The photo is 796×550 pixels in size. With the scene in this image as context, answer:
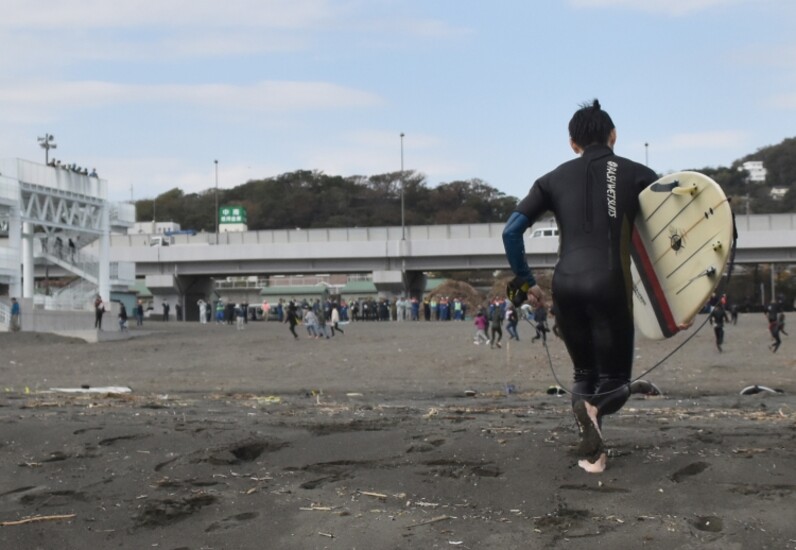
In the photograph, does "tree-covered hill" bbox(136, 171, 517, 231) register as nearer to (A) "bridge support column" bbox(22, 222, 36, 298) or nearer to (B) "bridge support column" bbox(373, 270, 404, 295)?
(B) "bridge support column" bbox(373, 270, 404, 295)

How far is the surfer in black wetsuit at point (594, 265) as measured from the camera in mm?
5734

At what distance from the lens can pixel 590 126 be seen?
6.11 metres

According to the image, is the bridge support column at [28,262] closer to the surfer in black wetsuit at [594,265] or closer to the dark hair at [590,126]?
the dark hair at [590,126]

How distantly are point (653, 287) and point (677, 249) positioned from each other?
0.28m

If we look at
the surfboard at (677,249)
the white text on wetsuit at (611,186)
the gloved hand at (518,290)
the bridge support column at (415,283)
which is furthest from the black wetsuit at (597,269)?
the bridge support column at (415,283)

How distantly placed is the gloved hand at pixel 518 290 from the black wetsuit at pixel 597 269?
0.27 metres

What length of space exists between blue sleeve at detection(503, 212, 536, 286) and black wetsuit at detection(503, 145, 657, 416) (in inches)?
1.0

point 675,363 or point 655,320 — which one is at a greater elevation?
point 655,320

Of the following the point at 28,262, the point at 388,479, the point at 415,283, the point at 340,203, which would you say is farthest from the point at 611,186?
the point at 340,203

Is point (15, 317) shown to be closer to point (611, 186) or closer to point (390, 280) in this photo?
point (390, 280)

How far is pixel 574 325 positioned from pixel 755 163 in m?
177

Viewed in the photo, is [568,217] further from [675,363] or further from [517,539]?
[675,363]

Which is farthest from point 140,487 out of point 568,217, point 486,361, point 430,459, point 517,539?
point 486,361

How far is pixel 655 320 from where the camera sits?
237 inches
